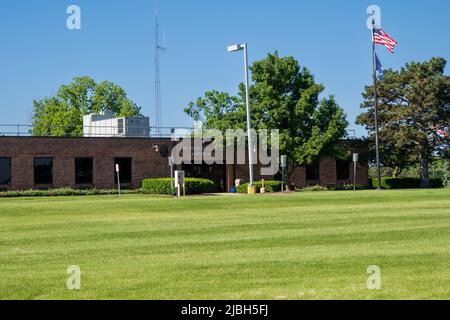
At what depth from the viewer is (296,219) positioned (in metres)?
21.2

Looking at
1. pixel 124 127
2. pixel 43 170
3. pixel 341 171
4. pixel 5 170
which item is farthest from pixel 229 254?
pixel 341 171

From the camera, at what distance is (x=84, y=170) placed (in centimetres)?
4959

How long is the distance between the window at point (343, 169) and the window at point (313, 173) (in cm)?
203

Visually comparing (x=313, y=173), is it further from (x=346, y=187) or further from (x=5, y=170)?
(x=5, y=170)

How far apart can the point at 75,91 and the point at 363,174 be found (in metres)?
38.4

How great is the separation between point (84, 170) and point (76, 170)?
0.57 m

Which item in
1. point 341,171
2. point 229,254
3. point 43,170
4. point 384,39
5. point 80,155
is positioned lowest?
point 229,254

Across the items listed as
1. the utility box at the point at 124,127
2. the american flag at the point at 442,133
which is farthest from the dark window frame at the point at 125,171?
the american flag at the point at 442,133

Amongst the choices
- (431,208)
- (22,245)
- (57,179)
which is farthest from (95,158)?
(22,245)

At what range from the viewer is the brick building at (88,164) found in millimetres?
47188

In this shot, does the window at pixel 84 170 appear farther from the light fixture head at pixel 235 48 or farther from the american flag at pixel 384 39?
the american flag at pixel 384 39

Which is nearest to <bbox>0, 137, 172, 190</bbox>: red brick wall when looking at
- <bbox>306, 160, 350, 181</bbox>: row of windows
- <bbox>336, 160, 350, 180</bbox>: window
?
→ <bbox>306, 160, 350, 181</bbox>: row of windows
